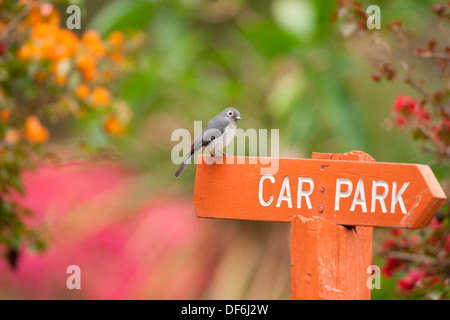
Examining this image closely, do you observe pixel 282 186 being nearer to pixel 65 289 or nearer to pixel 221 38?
pixel 65 289

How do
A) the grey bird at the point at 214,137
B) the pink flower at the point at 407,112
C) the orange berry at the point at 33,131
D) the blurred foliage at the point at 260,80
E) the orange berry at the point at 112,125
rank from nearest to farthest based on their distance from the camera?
the grey bird at the point at 214,137, the pink flower at the point at 407,112, the orange berry at the point at 33,131, the orange berry at the point at 112,125, the blurred foliage at the point at 260,80

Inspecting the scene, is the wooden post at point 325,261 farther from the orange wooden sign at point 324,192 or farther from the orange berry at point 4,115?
the orange berry at point 4,115

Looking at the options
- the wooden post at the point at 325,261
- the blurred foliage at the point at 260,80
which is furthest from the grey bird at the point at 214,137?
the blurred foliage at the point at 260,80

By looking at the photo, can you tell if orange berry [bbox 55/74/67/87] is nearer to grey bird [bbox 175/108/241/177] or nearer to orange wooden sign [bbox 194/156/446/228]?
grey bird [bbox 175/108/241/177]

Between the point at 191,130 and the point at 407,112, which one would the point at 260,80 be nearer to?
the point at 191,130

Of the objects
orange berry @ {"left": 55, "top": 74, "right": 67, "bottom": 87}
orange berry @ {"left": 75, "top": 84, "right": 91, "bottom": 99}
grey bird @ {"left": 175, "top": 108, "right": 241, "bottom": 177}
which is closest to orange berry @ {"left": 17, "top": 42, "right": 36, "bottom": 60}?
orange berry @ {"left": 55, "top": 74, "right": 67, "bottom": 87}

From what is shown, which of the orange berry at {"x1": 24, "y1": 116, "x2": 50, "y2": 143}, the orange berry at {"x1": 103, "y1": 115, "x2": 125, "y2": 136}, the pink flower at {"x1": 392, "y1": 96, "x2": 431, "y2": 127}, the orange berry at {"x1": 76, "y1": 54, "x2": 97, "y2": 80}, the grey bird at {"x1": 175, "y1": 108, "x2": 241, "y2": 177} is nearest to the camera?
the grey bird at {"x1": 175, "y1": 108, "x2": 241, "y2": 177}

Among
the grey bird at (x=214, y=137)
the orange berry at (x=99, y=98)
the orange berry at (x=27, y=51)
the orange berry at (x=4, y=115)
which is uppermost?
the orange berry at (x=27, y=51)
